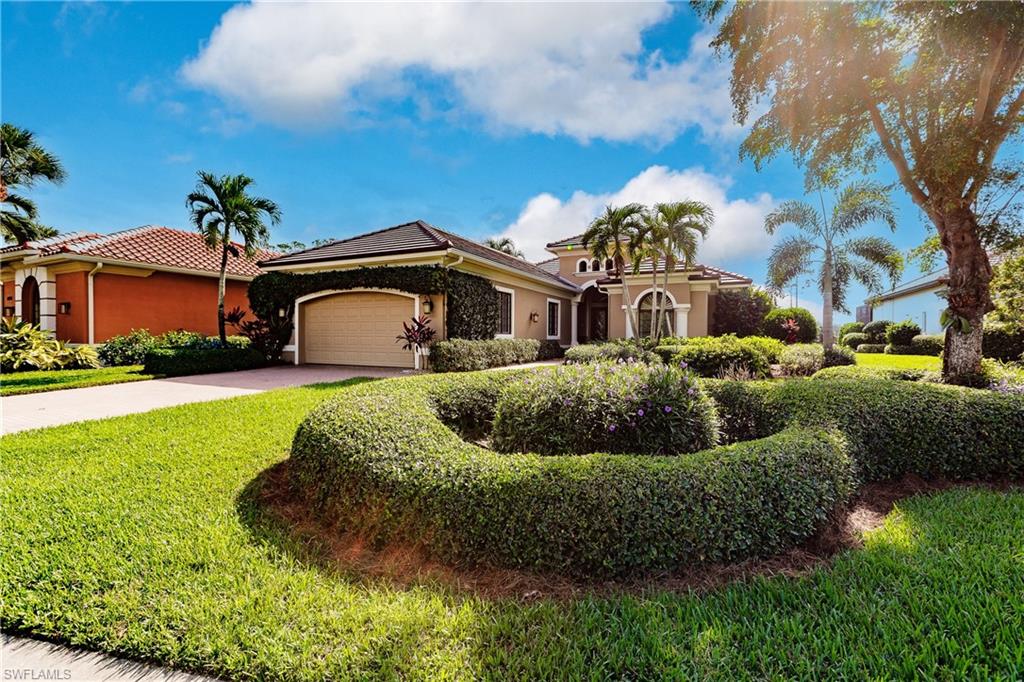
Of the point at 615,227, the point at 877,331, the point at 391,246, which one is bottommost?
the point at 877,331

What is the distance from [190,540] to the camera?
313cm

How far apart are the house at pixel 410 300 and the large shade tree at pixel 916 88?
28.1ft

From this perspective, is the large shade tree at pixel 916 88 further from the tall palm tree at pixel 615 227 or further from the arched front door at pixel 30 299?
the arched front door at pixel 30 299

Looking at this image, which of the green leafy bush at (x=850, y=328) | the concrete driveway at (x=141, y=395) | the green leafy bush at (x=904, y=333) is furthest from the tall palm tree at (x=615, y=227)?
the green leafy bush at (x=850, y=328)

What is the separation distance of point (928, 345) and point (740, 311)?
7.85m

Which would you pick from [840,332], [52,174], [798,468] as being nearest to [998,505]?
[798,468]

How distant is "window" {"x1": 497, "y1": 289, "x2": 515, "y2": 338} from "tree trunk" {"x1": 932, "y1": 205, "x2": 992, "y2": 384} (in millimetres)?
11434

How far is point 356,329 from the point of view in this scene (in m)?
14.6

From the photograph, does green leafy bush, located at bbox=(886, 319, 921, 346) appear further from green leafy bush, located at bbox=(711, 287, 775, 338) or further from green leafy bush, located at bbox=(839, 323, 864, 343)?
green leafy bush, located at bbox=(839, 323, 864, 343)

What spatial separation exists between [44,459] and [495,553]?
5.40 m

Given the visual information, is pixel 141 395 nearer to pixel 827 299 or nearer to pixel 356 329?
pixel 356 329

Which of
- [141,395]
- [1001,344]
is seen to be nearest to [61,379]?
[141,395]

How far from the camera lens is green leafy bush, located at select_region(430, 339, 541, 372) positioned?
12.0 m

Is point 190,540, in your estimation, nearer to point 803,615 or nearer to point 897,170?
point 803,615
